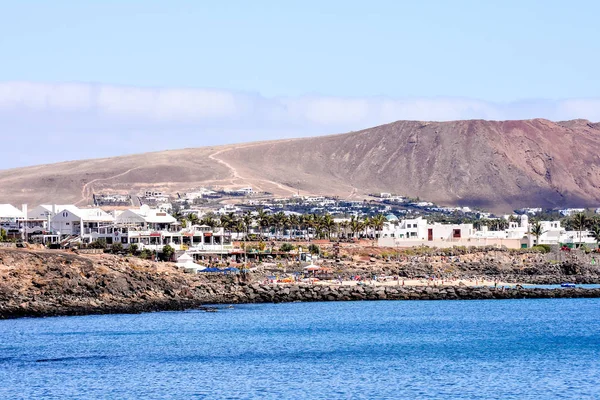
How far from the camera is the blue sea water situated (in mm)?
42281

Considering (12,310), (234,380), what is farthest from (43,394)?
(12,310)

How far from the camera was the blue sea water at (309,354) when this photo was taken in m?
42.3

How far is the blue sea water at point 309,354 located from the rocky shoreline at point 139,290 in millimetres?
2539

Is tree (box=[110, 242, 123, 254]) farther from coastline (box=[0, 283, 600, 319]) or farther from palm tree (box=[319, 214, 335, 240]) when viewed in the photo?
palm tree (box=[319, 214, 335, 240])

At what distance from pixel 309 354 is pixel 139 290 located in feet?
80.6

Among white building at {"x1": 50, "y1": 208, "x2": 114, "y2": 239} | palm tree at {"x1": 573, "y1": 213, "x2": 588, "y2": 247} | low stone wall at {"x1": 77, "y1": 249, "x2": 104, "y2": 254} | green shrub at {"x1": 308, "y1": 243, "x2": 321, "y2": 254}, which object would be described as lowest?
green shrub at {"x1": 308, "y1": 243, "x2": 321, "y2": 254}

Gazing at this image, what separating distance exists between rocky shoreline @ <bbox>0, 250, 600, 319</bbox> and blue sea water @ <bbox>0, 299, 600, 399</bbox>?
2539 millimetres

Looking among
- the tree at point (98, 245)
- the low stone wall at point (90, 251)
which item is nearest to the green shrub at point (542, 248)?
the tree at point (98, 245)

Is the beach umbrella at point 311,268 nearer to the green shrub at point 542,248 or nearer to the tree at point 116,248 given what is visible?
the tree at point 116,248

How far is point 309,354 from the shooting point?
53312 millimetres

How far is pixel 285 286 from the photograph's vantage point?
84.4 meters

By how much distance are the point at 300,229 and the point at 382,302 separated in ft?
224

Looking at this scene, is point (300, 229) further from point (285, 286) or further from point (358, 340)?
point (358, 340)

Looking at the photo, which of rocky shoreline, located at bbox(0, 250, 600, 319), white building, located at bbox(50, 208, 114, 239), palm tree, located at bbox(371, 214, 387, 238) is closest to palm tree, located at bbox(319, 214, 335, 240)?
palm tree, located at bbox(371, 214, 387, 238)
